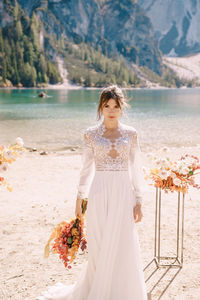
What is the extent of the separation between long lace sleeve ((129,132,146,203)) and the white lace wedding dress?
31 mm

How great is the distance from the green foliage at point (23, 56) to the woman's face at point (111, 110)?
144743mm

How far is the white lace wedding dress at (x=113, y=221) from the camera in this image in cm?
407

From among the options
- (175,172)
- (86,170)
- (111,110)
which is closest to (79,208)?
(86,170)

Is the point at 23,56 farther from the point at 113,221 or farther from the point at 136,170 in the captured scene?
the point at 113,221

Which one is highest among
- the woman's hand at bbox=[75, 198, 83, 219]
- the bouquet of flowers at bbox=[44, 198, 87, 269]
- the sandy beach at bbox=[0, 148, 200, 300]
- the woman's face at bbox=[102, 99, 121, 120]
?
the woman's face at bbox=[102, 99, 121, 120]

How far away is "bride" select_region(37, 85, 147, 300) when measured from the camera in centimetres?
407

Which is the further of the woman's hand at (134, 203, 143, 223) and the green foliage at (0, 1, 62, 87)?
the green foliage at (0, 1, 62, 87)

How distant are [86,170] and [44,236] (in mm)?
3596

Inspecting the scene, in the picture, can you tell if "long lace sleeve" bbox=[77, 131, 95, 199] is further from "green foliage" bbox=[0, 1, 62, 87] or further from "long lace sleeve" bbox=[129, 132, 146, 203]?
"green foliage" bbox=[0, 1, 62, 87]

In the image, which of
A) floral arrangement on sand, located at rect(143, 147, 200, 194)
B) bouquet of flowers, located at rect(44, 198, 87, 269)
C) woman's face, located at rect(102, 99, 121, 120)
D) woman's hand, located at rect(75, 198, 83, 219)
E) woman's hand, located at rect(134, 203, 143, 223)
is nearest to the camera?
woman's face, located at rect(102, 99, 121, 120)

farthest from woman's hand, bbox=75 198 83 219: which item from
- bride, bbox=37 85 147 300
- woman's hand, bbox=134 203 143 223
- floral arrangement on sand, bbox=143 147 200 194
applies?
floral arrangement on sand, bbox=143 147 200 194

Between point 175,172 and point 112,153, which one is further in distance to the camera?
point 175,172

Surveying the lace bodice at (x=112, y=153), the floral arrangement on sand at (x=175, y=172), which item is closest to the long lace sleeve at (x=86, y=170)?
the lace bodice at (x=112, y=153)

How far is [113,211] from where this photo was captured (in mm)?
4070
